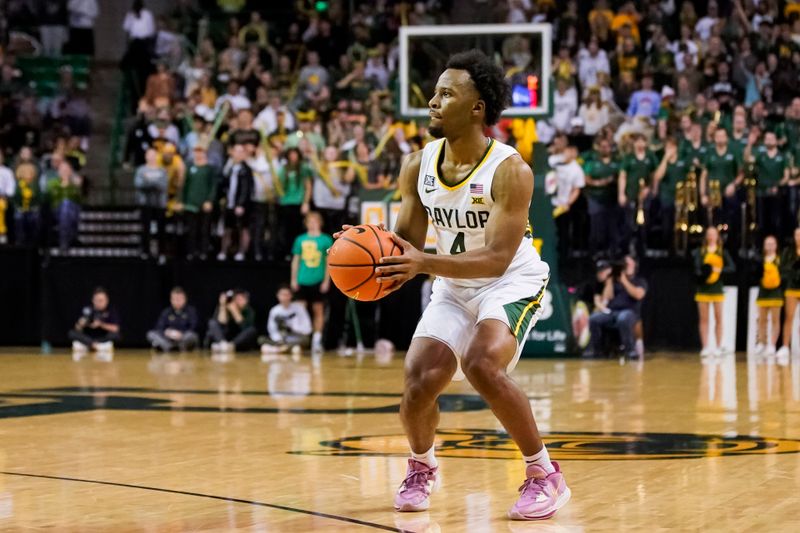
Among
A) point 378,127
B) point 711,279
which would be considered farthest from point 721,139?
point 378,127

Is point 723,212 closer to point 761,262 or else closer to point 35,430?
point 761,262

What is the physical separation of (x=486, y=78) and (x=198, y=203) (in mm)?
13976

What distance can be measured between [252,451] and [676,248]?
11201 millimetres

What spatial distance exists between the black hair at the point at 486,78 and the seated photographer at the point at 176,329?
13474 mm

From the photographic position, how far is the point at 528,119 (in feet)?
59.3

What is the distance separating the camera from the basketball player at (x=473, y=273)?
631 cm

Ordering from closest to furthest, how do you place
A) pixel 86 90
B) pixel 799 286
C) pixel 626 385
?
pixel 626 385 → pixel 799 286 → pixel 86 90

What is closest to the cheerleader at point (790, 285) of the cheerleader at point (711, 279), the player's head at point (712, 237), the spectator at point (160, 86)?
the cheerleader at point (711, 279)

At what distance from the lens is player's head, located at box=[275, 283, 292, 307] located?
1919 centimetres

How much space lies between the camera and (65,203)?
20312 millimetres

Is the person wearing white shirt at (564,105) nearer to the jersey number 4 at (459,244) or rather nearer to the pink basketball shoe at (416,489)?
the jersey number 4 at (459,244)

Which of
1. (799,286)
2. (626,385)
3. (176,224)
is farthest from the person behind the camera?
(176,224)

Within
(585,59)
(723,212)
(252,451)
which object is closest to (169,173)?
(585,59)

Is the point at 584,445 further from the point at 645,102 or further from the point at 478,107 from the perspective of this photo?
the point at 645,102
